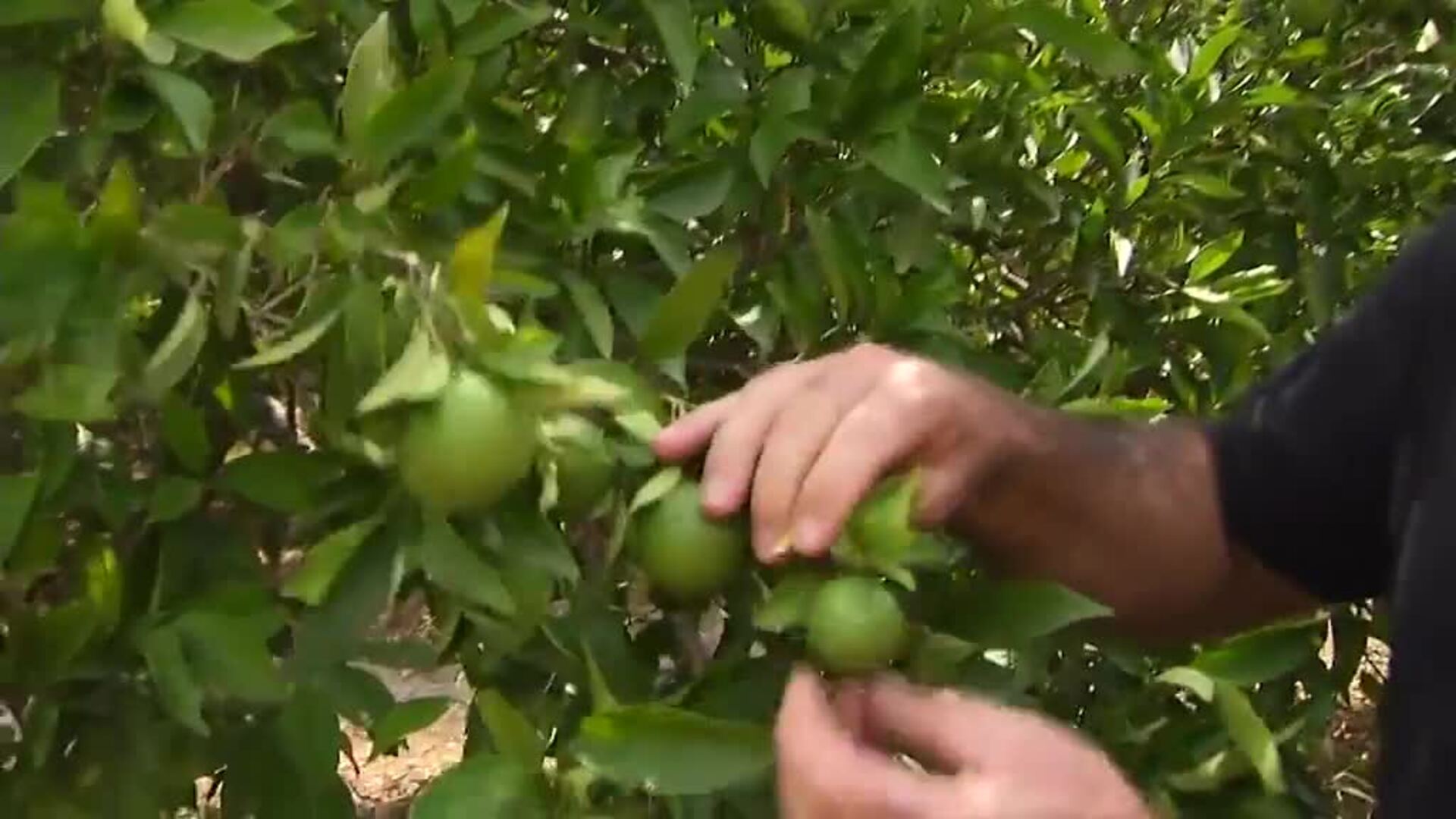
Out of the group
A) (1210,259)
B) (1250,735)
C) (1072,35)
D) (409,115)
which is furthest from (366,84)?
(1210,259)

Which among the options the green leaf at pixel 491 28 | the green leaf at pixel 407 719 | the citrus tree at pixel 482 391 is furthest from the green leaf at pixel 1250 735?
the green leaf at pixel 491 28

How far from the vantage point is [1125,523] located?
3.47ft

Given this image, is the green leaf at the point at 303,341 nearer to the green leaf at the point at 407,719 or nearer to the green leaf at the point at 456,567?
the green leaf at the point at 456,567

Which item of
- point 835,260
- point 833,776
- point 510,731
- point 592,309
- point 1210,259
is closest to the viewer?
point 833,776

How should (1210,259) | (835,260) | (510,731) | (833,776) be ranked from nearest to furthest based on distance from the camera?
(833,776)
(510,731)
(835,260)
(1210,259)

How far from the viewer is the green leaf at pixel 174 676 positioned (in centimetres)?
78

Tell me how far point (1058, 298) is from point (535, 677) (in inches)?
31.0

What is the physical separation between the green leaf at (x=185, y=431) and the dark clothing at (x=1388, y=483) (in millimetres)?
604

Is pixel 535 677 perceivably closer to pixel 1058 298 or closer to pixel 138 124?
pixel 138 124

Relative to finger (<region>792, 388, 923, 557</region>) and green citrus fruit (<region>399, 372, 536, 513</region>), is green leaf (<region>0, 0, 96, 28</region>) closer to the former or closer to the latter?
green citrus fruit (<region>399, 372, 536, 513</region>)

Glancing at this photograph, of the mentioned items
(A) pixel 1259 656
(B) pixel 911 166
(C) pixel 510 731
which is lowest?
(A) pixel 1259 656

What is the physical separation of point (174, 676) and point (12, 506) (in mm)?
107

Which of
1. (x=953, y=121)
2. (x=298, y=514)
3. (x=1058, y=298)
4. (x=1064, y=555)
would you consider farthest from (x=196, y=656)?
(x=1058, y=298)

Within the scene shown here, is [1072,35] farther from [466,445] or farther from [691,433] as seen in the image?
[466,445]
